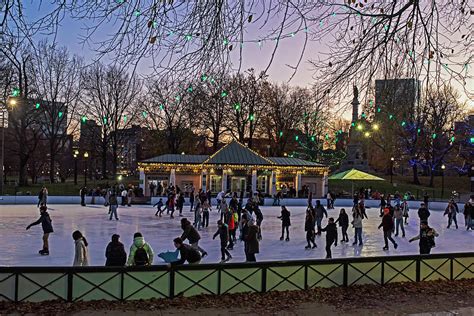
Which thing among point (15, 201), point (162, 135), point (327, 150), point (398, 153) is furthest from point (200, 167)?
point (398, 153)

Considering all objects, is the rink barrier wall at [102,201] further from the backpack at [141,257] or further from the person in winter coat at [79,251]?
the backpack at [141,257]

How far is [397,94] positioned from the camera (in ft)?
22.2

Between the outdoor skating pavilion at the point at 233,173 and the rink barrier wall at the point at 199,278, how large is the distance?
28761 mm

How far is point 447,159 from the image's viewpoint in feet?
178

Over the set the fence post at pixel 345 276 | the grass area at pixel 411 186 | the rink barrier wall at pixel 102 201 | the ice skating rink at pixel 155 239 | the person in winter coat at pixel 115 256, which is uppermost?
the grass area at pixel 411 186

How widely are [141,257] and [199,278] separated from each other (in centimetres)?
126

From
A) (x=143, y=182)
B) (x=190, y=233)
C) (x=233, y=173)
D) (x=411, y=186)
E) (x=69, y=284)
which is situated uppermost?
(x=233, y=173)

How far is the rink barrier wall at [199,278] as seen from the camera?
5.91 metres

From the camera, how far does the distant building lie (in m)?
6.48

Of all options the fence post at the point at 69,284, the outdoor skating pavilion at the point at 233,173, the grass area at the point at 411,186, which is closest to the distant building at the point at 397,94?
the fence post at the point at 69,284

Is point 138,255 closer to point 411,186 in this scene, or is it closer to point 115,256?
point 115,256

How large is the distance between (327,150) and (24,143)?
116ft

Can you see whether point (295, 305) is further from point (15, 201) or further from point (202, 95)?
point (15, 201)

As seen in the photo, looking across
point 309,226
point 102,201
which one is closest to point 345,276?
point 309,226
